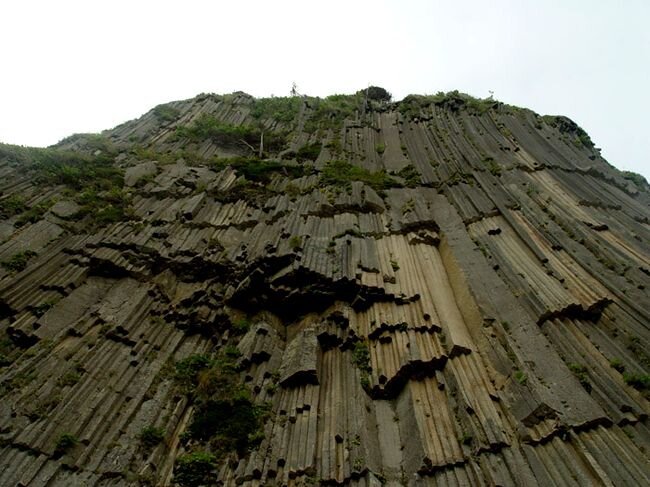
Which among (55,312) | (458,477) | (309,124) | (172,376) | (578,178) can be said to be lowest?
(458,477)

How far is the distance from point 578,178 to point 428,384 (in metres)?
15.5

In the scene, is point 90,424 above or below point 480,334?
below

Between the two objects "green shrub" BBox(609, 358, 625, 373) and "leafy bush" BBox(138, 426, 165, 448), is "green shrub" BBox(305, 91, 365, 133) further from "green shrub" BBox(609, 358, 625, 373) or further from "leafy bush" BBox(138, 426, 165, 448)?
"green shrub" BBox(609, 358, 625, 373)

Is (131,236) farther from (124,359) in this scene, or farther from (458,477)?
(458,477)

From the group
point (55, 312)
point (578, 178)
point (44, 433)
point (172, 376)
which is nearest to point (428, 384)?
point (172, 376)

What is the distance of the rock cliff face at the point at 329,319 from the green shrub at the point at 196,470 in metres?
0.06

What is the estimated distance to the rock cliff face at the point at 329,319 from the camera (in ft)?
36.5

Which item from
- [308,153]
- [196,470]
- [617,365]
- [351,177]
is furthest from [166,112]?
[617,365]

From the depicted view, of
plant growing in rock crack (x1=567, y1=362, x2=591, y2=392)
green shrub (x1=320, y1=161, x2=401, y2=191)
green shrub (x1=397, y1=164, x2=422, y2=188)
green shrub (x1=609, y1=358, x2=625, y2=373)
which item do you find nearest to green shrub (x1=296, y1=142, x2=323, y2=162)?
green shrub (x1=320, y1=161, x2=401, y2=191)

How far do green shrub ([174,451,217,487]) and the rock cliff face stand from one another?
0.21 feet

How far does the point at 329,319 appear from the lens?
16.0m

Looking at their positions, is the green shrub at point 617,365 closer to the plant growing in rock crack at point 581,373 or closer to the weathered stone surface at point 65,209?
the plant growing in rock crack at point 581,373

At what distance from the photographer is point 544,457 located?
972 centimetres

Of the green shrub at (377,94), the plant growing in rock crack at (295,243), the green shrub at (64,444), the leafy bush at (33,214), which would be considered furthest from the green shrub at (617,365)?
the green shrub at (377,94)
